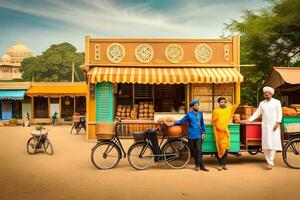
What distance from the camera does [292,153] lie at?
8.80 meters

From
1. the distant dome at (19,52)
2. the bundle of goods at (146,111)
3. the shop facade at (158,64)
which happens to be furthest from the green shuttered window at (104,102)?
the distant dome at (19,52)

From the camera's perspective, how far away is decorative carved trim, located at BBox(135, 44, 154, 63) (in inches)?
563

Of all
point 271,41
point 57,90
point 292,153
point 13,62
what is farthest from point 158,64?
point 13,62

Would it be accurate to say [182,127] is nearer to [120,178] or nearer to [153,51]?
[120,178]

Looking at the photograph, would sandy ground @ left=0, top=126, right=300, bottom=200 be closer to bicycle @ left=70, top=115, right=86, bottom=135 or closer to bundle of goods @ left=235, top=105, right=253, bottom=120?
A: bundle of goods @ left=235, top=105, right=253, bottom=120

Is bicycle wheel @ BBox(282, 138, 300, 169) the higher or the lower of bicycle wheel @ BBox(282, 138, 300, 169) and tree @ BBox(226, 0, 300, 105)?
the lower

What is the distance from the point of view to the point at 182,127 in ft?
27.4

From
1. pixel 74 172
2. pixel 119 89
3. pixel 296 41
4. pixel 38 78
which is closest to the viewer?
pixel 74 172

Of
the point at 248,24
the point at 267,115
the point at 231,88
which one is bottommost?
the point at 267,115

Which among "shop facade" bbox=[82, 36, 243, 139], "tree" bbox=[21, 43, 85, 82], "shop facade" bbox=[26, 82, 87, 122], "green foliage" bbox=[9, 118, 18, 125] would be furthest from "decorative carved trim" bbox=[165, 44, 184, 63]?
"tree" bbox=[21, 43, 85, 82]

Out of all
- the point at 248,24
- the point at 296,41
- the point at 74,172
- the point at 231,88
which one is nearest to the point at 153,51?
the point at 231,88

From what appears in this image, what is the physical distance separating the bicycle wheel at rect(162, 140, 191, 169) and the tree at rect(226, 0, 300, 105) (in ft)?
49.7

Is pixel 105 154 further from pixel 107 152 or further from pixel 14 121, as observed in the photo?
pixel 14 121

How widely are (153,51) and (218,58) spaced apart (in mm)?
2526
